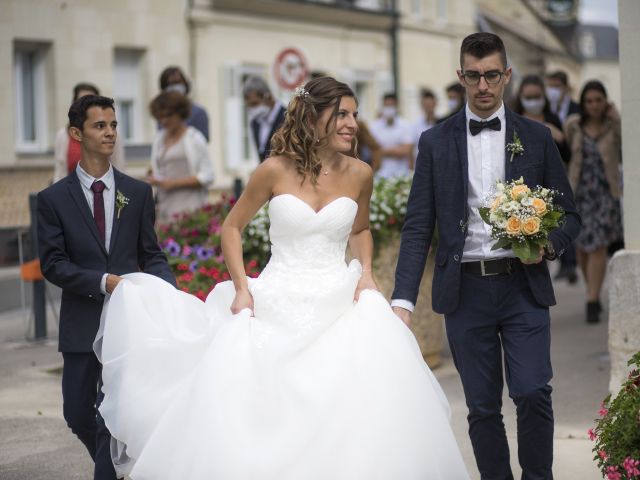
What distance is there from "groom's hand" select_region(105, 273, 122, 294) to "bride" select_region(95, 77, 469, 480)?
0.03 meters

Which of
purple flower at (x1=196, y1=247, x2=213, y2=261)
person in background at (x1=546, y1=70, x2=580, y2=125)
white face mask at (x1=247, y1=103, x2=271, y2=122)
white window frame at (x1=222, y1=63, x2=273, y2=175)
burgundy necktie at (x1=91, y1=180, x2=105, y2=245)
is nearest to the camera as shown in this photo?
burgundy necktie at (x1=91, y1=180, x2=105, y2=245)

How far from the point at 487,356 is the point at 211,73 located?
1885cm

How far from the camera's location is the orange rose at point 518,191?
5184mm

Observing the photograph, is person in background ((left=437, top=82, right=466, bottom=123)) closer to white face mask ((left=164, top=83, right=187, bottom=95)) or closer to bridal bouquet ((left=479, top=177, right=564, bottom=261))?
white face mask ((left=164, top=83, right=187, bottom=95))

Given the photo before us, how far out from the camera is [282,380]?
505cm

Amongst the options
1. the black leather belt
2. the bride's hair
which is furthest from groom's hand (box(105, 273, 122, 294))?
the black leather belt

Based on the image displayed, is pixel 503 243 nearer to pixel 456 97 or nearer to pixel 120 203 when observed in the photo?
pixel 120 203

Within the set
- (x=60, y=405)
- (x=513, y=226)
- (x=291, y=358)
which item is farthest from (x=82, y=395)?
(x=60, y=405)

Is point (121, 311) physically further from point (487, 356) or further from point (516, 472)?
point (516, 472)

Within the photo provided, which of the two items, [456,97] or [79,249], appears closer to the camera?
[79,249]

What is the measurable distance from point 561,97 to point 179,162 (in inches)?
212

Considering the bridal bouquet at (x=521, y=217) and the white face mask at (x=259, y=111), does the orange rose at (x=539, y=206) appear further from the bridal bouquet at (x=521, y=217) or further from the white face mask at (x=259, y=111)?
the white face mask at (x=259, y=111)

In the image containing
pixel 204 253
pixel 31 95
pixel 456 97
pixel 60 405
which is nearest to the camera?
pixel 60 405

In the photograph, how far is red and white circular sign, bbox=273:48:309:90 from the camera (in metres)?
15.5
